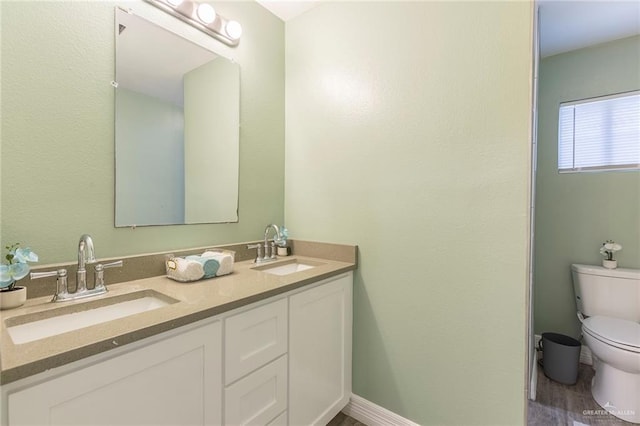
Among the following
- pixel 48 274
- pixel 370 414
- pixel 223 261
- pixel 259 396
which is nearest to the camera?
pixel 48 274

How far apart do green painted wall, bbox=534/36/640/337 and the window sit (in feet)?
0.17

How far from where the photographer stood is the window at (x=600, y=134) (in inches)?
76.4

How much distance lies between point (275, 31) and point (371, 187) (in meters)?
1.26

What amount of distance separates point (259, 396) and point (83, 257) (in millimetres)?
827

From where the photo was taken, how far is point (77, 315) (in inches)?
37.3

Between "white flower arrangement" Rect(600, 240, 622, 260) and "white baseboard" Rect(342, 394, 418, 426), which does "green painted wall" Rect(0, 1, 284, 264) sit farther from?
"white flower arrangement" Rect(600, 240, 622, 260)

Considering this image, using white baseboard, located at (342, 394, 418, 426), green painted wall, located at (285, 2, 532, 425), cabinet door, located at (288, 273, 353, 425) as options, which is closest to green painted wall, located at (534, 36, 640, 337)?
green painted wall, located at (285, 2, 532, 425)

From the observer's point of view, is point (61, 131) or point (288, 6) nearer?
point (61, 131)

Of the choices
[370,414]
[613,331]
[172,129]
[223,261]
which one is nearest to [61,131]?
[172,129]

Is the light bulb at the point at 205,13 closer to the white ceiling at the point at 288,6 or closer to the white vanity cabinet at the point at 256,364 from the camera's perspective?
the white ceiling at the point at 288,6

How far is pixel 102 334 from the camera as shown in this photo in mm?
710

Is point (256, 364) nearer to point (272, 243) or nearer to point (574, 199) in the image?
point (272, 243)

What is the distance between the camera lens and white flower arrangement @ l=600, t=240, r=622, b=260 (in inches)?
75.8

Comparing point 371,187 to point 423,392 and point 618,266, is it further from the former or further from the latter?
point 618,266
